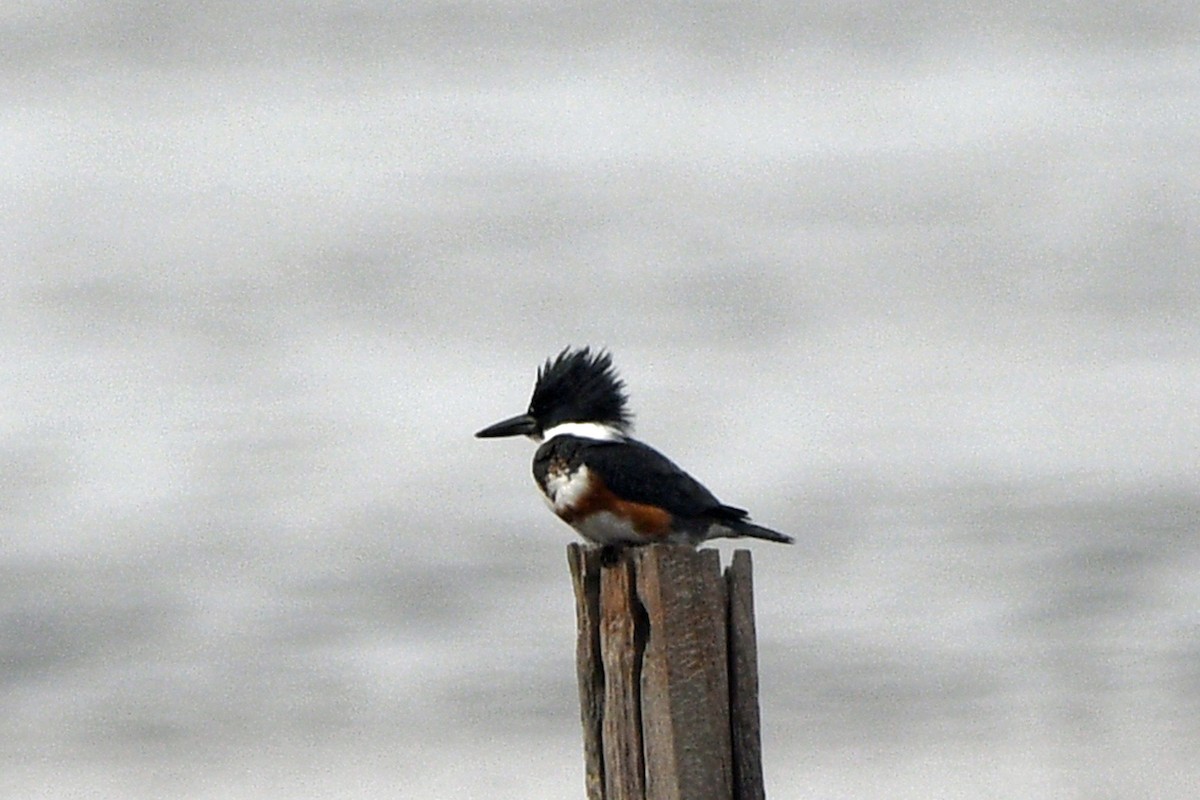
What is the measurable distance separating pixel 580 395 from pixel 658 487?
71 cm

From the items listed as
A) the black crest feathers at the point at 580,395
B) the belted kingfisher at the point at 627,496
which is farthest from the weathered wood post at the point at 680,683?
the black crest feathers at the point at 580,395

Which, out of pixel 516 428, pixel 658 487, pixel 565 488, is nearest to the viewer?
pixel 658 487

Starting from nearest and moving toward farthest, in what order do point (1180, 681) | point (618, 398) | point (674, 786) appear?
point (674, 786)
point (618, 398)
point (1180, 681)

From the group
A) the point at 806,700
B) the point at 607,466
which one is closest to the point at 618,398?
the point at 607,466

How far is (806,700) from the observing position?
31.8 feet

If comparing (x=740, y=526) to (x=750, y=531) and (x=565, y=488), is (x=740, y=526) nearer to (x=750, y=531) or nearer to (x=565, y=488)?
(x=750, y=531)

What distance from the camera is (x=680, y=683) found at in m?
3.99

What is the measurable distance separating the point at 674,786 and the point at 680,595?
0.28 meters

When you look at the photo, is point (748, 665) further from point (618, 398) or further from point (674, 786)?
point (618, 398)

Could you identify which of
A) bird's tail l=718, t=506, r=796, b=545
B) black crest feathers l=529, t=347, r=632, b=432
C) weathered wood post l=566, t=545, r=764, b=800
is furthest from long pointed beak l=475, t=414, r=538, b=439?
weathered wood post l=566, t=545, r=764, b=800

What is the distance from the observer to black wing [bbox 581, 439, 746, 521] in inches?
225

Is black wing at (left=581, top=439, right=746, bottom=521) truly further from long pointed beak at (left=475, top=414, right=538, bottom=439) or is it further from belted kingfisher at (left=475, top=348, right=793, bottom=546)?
long pointed beak at (left=475, top=414, right=538, bottom=439)

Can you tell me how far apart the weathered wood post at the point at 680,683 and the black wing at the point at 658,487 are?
160 cm

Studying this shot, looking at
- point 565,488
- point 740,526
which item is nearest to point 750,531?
point 740,526
